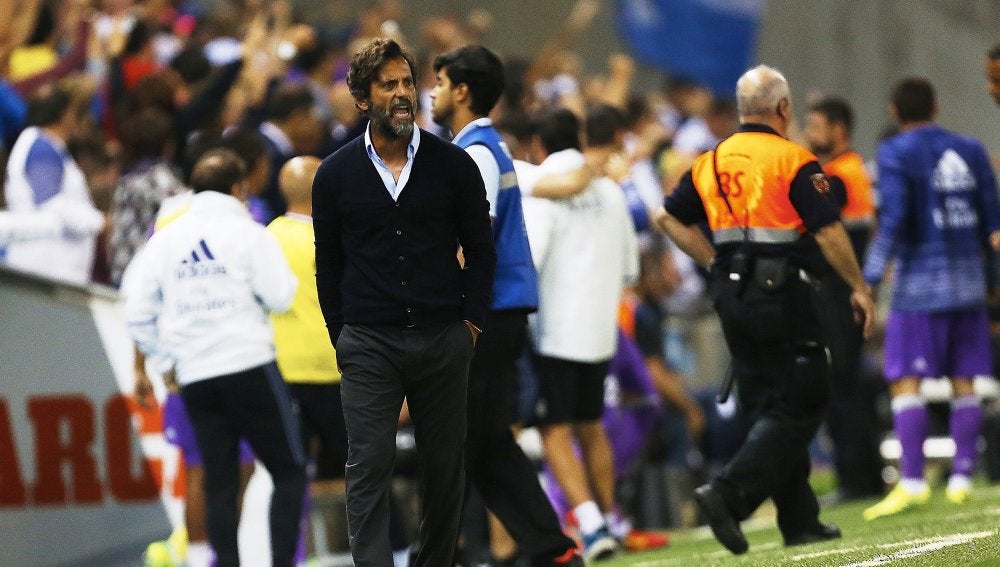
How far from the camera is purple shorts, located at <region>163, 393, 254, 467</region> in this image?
9867mm

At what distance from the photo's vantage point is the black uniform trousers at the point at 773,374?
8312 millimetres

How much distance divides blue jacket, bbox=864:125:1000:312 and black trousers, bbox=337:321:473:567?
4.36 meters

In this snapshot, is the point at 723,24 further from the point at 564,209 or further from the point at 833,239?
the point at 833,239

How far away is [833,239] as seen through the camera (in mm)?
8125

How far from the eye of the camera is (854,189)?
11.7m

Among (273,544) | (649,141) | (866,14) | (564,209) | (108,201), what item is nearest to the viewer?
(273,544)

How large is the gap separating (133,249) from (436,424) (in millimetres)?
4752

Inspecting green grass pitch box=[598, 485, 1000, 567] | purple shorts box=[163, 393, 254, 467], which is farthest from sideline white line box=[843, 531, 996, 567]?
purple shorts box=[163, 393, 254, 467]

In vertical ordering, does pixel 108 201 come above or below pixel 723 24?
below

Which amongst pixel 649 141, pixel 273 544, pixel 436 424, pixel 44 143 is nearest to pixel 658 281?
pixel 649 141

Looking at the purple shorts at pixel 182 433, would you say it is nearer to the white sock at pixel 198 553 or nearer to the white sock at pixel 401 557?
the white sock at pixel 198 553

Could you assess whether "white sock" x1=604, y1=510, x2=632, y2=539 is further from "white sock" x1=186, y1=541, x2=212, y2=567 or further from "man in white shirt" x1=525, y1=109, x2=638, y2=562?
"white sock" x1=186, y1=541, x2=212, y2=567

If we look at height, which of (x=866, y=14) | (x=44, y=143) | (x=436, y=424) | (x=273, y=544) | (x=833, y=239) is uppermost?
(x=866, y=14)

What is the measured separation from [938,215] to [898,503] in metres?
1.61
